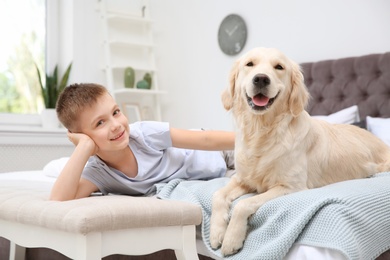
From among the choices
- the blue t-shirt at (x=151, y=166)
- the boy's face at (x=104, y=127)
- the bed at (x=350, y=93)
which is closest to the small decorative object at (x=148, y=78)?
the bed at (x=350, y=93)

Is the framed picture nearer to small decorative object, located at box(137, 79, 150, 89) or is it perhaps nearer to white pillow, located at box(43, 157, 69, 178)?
small decorative object, located at box(137, 79, 150, 89)

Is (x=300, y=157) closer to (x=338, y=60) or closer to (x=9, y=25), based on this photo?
(x=338, y=60)

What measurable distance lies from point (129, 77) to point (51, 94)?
819mm

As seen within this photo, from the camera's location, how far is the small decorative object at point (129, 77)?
5059mm

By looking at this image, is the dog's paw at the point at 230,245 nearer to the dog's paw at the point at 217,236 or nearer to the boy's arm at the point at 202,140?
the dog's paw at the point at 217,236

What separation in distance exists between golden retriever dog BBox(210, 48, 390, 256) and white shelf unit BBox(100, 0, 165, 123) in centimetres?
313

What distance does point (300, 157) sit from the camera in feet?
6.01

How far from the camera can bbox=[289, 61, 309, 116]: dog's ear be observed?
1.84 meters

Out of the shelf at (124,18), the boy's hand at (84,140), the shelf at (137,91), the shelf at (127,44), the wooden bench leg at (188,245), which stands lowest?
the wooden bench leg at (188,245)

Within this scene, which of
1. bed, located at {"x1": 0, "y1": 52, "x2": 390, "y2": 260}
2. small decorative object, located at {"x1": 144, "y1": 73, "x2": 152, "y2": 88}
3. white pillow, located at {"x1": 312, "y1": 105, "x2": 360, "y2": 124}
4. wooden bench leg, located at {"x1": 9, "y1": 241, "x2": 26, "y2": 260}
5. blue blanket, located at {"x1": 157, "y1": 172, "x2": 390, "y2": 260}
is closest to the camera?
blue blanket, located at {"x1": 157, "y1": 172, "x2": 390, "y2": 260}

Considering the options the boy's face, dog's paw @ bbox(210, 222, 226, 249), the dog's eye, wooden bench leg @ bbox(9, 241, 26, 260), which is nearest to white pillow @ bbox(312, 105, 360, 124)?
the dog's eye

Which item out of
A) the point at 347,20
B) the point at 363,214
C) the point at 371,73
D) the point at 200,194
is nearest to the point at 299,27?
the point at 347,20

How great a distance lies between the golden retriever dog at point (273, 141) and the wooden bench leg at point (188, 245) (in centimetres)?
7

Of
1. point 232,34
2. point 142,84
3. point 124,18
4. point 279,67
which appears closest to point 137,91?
point 142,84
